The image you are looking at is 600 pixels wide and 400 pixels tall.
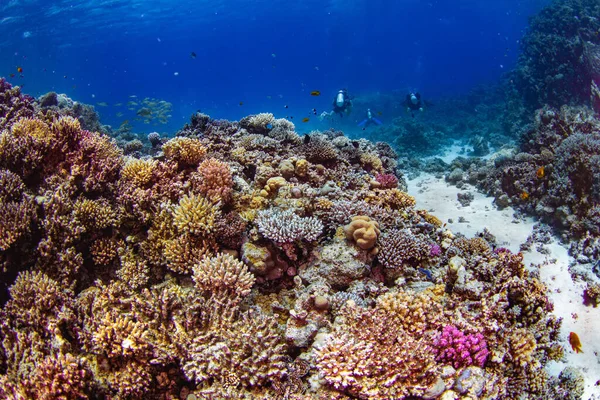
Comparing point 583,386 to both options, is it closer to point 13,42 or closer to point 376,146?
point 376,146

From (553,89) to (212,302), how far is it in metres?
24.3

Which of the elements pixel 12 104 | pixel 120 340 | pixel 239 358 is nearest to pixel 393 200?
pixel 239 358

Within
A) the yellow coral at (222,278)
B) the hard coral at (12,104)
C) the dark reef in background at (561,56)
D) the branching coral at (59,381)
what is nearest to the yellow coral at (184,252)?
the yellow coral at (222,278)

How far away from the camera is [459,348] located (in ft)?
13.9

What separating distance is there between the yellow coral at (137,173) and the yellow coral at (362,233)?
3.98 metres

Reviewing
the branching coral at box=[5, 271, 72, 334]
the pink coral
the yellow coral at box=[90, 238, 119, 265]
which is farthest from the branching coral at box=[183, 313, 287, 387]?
the pink coral

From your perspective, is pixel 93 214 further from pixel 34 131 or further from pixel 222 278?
pixel 222 278

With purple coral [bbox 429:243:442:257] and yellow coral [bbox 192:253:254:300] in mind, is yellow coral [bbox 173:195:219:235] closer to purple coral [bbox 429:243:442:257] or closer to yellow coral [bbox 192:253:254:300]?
yellow coral [bbox 192:253:254:300]

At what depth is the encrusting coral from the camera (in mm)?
4027

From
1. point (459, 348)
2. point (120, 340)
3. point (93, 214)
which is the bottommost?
point (120, 340)

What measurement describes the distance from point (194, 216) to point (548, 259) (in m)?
8.72

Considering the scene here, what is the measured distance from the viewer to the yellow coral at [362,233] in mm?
5361

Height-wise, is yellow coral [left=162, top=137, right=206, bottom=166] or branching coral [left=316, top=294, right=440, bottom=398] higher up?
yellow coral [left=162, top=137, right=206, bottom=166]

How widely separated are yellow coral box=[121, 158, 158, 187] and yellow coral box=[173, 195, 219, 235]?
115 centimetres
